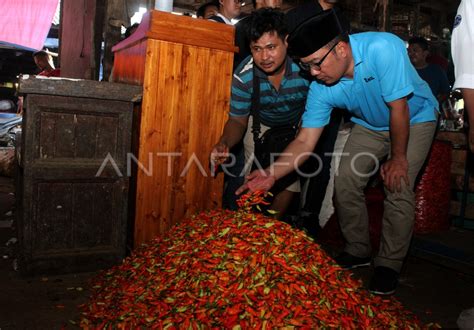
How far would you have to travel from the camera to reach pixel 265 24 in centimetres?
339

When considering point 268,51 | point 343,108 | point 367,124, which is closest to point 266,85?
point 268,51

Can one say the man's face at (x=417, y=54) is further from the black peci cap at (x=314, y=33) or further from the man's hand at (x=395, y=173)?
the black peci cap at (x=314, y=33)

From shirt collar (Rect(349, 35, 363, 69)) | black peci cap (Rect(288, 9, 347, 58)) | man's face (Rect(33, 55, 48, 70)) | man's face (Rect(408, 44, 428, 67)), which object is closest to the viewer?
black peci cap (Rect(288, 9, 347, 58))

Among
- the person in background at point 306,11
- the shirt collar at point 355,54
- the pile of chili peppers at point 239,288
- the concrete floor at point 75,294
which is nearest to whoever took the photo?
the pile of chili peppers at point 239,288

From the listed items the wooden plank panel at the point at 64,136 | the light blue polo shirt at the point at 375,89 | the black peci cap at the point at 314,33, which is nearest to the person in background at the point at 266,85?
the light blue polo shirt at the point at 375,89

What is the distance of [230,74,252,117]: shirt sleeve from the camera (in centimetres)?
376

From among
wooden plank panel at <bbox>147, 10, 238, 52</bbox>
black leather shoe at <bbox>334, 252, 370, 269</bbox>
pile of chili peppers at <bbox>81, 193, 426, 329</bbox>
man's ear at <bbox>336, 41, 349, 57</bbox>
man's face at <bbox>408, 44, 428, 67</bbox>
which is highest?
man's face at <bbox>408, 44, 428, 67</bbox>

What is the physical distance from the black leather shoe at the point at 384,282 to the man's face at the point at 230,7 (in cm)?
287

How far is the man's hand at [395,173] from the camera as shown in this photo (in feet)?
10.4

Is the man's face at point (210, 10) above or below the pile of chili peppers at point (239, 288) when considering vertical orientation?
above

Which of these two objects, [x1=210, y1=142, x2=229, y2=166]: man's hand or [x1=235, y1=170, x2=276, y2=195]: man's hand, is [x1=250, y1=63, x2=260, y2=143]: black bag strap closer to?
[x1=210, y1=142, x2=229, y2=166]: man's hand

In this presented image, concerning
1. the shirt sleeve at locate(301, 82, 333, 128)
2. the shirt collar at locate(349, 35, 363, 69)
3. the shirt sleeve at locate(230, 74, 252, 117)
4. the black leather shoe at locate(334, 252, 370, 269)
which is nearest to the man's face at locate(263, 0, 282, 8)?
the shirt sleeve at locate(230, 74, 252, 117)

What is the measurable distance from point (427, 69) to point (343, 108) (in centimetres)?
441

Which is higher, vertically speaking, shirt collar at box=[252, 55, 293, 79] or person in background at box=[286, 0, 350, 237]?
shirt collar at box=[252, 55, 293, 79]
